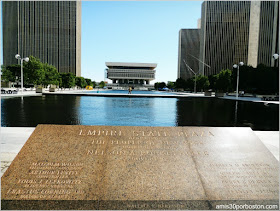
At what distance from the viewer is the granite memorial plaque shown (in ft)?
12.0

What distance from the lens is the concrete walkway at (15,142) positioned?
5.95 m

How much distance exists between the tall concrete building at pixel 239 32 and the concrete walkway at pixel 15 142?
142m

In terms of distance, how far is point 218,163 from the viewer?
4.25 meters

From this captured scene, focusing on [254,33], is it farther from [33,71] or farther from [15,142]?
[15,142]

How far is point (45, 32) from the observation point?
162m

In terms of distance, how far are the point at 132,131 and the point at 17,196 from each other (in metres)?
2.23

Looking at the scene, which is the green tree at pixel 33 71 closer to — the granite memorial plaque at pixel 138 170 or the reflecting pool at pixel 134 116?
the reflecting pool at pixel 134 116

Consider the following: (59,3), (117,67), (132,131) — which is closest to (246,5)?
(117,67)

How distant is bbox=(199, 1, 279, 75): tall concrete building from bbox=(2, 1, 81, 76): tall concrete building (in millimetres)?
83184

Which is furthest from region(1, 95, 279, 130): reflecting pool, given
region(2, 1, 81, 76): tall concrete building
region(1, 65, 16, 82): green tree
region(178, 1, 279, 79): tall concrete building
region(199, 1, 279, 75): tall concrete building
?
region(2, 1, 81, 76): tall concrete building

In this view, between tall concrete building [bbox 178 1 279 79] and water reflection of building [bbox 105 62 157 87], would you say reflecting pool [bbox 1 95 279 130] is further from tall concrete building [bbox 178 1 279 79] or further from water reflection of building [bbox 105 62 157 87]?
water reflection of building [bbox 105 62 157 87]

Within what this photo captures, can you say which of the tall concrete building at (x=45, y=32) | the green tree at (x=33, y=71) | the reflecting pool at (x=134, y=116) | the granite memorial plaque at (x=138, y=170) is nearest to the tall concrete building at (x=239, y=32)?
the tall concrete building at (x=45, y=32)

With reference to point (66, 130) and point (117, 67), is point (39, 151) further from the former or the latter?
point (117, 67)

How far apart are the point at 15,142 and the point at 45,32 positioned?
563 feet
